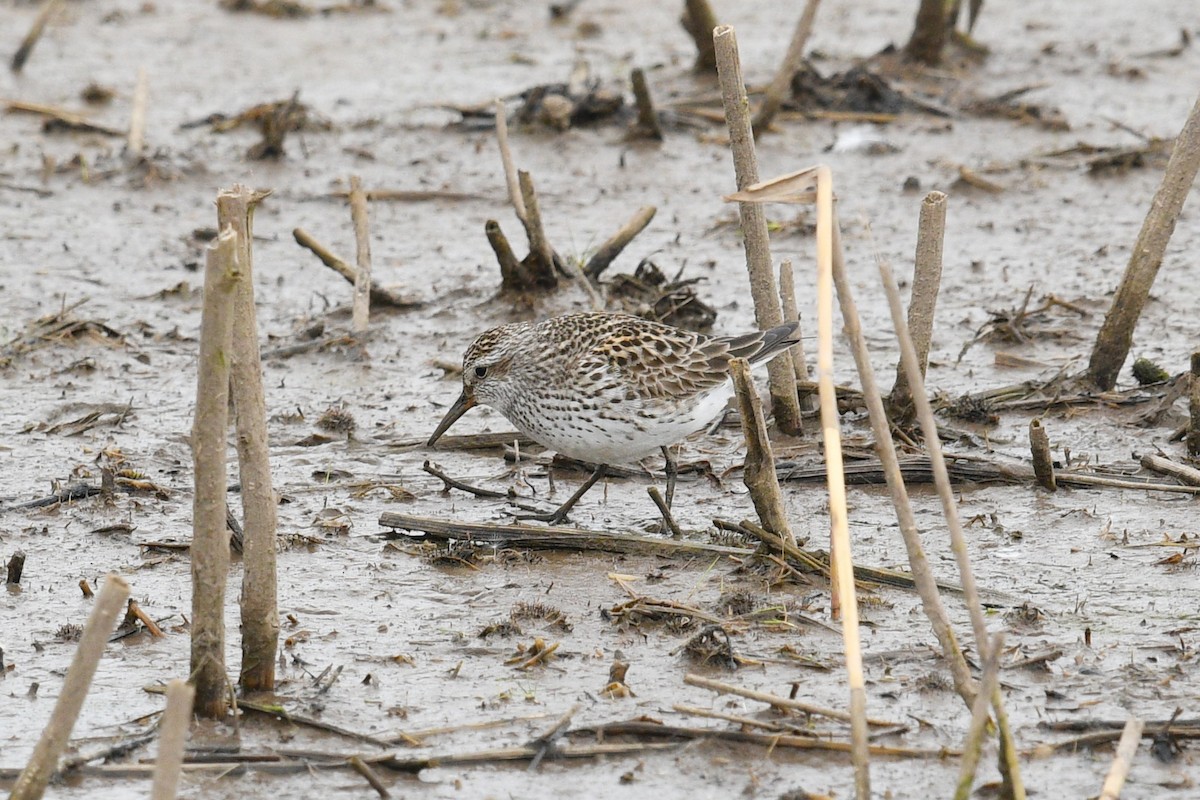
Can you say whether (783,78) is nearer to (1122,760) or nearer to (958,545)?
(958,545)

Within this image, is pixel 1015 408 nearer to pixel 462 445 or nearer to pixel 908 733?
pixel 462 445

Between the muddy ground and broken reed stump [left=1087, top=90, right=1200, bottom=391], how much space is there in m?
0.31

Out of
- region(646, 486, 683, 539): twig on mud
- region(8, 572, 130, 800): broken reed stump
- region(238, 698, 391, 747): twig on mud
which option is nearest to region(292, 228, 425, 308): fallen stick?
region(646, 486, 683, 539): twig on mud

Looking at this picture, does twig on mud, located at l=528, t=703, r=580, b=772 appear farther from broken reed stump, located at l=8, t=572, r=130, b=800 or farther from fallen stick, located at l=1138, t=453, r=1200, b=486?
fallen stick, located at l=1138, t=453, r=1200, b=486

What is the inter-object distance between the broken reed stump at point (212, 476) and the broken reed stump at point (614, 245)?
5111mm

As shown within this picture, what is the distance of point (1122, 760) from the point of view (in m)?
4.65

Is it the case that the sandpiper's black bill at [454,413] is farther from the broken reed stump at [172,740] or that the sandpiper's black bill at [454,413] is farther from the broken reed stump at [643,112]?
the broken reed stump at [643,112]

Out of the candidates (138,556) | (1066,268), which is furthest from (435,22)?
(138,556)

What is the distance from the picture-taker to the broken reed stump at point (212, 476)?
464 cm

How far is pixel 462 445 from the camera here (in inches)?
333

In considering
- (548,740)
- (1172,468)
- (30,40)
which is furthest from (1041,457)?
(30,40)

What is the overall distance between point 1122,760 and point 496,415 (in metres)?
5.09

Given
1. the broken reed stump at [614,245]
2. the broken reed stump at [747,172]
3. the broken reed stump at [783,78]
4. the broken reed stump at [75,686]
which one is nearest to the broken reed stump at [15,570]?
the broken reed stump at [75,686]

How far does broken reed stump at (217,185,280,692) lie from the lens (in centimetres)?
496
